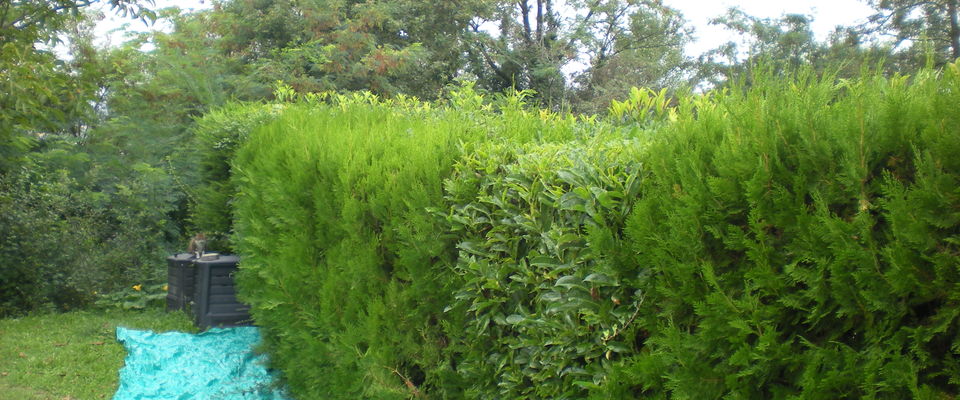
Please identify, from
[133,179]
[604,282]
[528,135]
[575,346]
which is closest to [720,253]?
[604,282]

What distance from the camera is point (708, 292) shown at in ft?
7.51

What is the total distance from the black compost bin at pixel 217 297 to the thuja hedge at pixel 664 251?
344 cm

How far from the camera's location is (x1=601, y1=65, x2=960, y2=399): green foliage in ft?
6.05

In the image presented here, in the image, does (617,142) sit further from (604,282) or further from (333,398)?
(333,398)

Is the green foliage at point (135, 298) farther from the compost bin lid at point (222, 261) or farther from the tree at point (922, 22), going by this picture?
the tree at point (922, 22)

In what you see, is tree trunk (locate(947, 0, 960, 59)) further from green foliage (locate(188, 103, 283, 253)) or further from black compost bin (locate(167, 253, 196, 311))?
black compost bin (locate(167, 253, 196, 311))

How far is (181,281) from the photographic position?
8430mm

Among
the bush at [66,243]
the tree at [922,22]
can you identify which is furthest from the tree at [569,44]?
the bush at [66,243]

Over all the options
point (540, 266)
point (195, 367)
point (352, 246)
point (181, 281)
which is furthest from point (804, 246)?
point (181, 281)

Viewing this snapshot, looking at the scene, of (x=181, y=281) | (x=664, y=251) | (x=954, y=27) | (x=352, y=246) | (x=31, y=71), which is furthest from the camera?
(x=954, y=27)

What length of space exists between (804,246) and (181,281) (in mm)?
7782

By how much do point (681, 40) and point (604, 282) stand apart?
2749 cm

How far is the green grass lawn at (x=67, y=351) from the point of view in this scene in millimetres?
5941

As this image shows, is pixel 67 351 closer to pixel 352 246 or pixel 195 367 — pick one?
pixel 195 367
